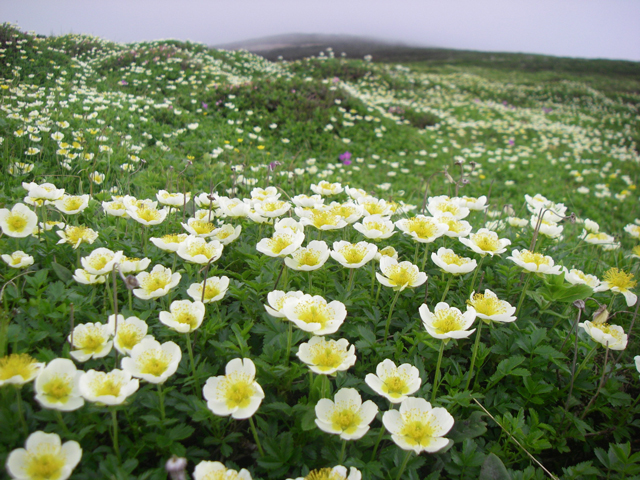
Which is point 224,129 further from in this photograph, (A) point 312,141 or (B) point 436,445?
(B) point 436,445

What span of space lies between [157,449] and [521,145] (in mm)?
11587

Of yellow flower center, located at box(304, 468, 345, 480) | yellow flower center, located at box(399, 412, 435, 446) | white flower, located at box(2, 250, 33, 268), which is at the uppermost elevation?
white flower, located at box(2, 250, 33, 268)

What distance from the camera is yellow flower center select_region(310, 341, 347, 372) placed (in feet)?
4.41

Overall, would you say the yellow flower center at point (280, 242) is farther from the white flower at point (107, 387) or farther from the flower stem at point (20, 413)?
the flower stem at point (20, 413)

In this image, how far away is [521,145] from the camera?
1047cm

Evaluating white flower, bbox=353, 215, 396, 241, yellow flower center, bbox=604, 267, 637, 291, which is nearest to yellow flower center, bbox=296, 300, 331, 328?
white flower, bbox=353, 215, 396, 241

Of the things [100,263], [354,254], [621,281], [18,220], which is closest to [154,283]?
[100,263]

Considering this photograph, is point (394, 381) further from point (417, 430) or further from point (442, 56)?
point (442, 56)

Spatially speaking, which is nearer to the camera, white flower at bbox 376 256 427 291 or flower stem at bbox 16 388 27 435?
flower stem at bbox 16 388 27 435

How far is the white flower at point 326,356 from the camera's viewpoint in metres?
1.33

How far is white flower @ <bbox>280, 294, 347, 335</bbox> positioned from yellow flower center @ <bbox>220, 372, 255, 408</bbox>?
27cm

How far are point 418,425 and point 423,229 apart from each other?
41.9 inches

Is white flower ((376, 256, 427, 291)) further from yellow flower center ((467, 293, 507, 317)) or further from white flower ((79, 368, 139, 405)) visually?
white flower ((79, 368, 139, 405))

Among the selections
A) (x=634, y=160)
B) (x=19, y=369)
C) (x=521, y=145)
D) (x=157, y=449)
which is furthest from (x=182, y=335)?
(x=634, y=160)
